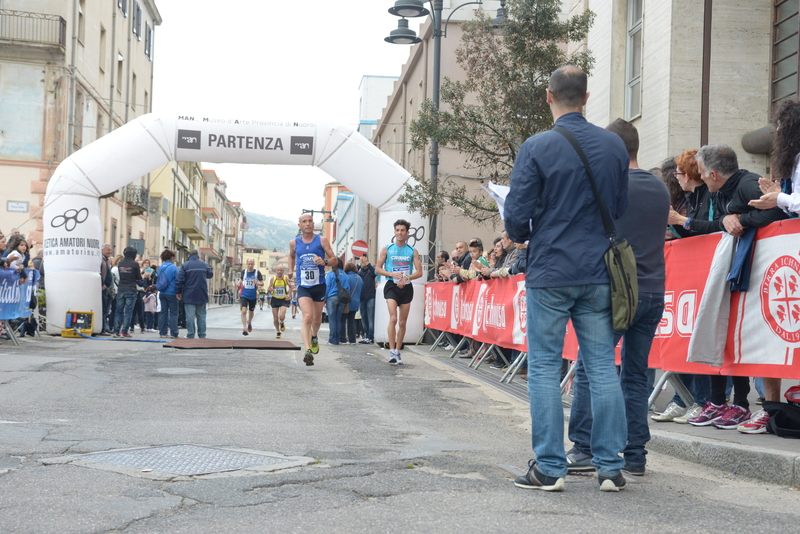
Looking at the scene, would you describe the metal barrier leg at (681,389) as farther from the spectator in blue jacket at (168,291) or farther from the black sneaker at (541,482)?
the spectator in blue jacket at (168,291)

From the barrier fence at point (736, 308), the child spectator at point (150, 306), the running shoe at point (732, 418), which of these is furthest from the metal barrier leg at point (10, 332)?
the running shoe at point (732, 418)

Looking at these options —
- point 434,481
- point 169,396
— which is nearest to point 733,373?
point 434,481

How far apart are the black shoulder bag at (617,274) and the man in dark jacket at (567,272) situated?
24mm

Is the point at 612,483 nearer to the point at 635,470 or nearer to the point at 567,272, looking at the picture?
the point at 635,470

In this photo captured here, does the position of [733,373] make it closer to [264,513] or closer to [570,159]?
[570,159]

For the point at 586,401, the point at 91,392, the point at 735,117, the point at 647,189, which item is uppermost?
the point at 735,117

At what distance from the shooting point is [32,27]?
2861 cm

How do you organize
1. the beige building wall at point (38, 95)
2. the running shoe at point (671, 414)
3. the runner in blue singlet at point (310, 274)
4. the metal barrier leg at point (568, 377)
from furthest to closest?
1. the beige building wall at point (38, 95)
2. the runner in blue singlet at point (310, 274)
3. the metal barrier leg at point (568, 377)
4. the running shoe at point (671, 414)

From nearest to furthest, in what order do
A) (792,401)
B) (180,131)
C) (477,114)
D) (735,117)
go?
(792,401) → (735,117) → (477,114) → (180,131)

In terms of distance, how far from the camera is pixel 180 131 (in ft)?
57.1

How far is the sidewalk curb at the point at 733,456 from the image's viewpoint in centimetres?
454

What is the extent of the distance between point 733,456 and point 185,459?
2.97 metres

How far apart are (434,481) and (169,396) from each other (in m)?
4.21

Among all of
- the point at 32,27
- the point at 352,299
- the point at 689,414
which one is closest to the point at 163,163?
the point at 352,299
